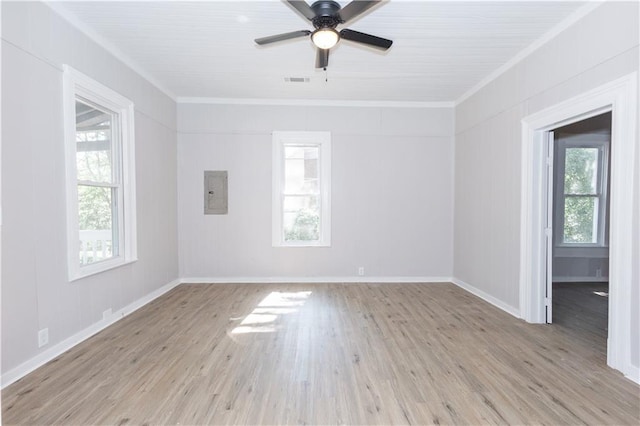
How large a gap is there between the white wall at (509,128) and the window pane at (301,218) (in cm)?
234

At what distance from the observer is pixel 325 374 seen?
236 centimetres

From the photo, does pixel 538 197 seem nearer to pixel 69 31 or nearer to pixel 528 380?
pixel 528 380

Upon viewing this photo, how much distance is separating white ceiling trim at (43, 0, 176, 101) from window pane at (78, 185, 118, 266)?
1.47 metres

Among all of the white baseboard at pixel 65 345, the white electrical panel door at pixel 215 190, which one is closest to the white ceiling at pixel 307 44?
the white electrical panel door at pixel 215 190

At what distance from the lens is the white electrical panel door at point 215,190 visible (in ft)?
16.8

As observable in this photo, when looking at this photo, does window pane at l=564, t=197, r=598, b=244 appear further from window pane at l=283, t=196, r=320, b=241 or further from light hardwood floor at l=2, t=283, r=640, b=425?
window pane at l=283, t=196, r=320, b=241

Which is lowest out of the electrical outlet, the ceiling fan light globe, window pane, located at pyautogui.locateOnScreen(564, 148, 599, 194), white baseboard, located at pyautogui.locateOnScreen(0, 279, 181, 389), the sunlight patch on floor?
the sunlight patch on floor

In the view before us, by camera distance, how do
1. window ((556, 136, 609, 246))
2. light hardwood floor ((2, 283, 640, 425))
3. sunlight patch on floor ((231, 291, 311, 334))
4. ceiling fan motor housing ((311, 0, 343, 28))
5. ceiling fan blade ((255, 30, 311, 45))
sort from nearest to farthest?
light hardwood floor ((2, 283, 640, 425))
ceiling fan motor housing ((311, 0, 343, 28))
ceiling fan blade ((255, 30, 311, 45))
sunlight patch on floor ((231, 291, 311, 334))
window ((556, 136, 609, 246))

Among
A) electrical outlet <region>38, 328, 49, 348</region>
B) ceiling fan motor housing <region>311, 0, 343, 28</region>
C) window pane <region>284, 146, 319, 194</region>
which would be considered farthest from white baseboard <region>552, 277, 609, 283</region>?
electrical outlet <region>38, 328, 49, 348</region>

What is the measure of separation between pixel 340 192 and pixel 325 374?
3271mm

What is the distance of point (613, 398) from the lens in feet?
6.77

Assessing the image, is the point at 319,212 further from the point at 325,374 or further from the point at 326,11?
the point at 326,11

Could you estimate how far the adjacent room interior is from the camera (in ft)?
7.24

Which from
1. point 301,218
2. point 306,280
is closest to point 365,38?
point 301,218
